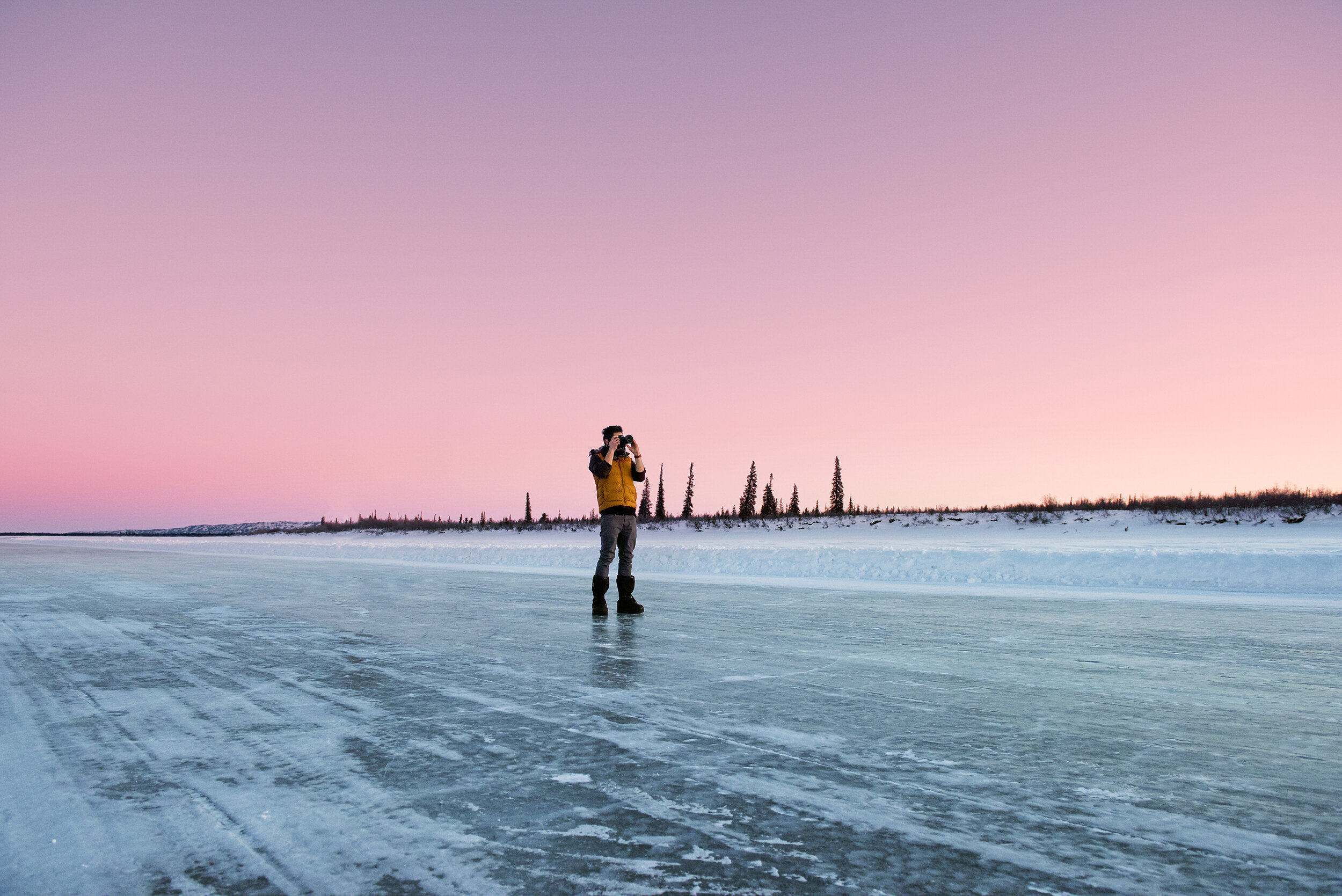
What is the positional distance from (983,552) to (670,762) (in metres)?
12.1

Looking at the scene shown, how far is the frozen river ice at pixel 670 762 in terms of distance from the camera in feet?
6.68

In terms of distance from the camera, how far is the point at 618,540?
29.1 feet

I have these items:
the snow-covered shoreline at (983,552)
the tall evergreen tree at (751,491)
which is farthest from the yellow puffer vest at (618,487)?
the tall evergreen tree at (751,491)

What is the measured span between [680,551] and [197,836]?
16.7 metres

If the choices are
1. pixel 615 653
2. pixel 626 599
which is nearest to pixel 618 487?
pixel 626 599

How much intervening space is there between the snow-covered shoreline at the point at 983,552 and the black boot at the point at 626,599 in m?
5.28

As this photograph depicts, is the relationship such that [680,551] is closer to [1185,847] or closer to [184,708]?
[184,708]

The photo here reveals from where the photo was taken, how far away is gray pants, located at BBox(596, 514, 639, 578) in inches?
333

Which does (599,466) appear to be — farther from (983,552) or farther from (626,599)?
(983,552)

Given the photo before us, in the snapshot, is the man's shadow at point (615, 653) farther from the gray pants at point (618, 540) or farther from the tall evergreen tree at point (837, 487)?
the tall evergreen tree at point (837, 487)

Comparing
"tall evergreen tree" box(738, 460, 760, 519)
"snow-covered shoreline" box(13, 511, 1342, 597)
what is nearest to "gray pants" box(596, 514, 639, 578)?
"snow-covered shoreline" box(13, 511, 1342, 597)

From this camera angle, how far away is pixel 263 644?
19.3 feet

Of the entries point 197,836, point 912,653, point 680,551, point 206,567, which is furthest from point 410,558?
point 197,836

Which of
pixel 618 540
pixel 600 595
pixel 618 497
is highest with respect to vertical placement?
pixel 618 497
